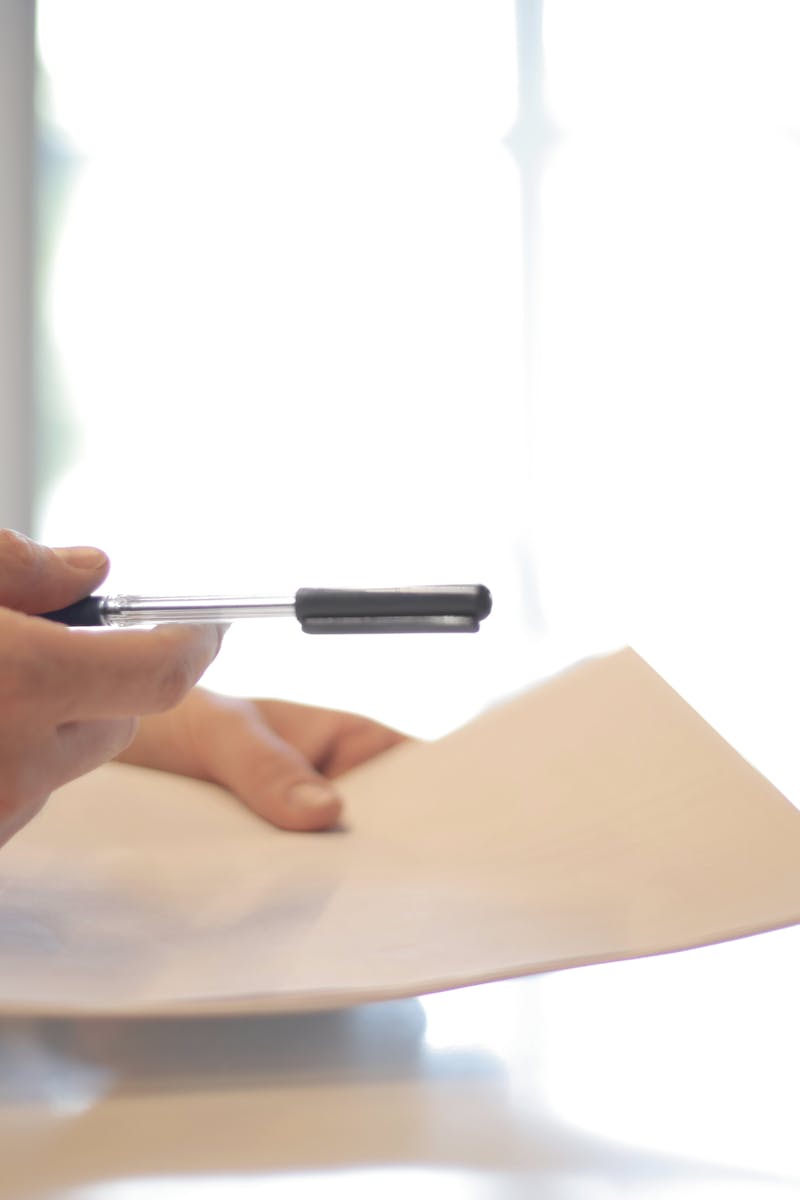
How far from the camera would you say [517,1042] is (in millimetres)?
235

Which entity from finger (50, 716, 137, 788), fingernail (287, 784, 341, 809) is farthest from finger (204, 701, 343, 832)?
finger (50, 716, 137, 788)

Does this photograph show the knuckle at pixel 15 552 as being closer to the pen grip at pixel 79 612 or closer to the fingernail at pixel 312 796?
the pen grip at pixel 79 612

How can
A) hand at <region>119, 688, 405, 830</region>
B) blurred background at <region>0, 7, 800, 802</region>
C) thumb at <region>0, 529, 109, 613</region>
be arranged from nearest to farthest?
thumb at <region>0, 529, 109, 613</region> < hand at <region>119, 688, 405, 830</region> < blurred background at <region>0, 7, 800, 802</region>

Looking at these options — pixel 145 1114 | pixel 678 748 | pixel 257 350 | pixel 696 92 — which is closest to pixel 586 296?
pixel 696 92

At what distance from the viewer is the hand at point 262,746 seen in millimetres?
389

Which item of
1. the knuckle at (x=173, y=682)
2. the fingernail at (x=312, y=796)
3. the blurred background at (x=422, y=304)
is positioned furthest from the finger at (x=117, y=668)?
the blurred background at (x=422, y=304)

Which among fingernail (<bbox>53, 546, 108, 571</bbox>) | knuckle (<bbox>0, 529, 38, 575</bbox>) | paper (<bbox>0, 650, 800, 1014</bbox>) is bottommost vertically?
paper (<bbox>0, 650, 800, 1014</bbox>)

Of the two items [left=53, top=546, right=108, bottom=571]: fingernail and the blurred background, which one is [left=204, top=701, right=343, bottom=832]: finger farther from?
the blurred background

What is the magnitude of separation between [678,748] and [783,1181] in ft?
0.50

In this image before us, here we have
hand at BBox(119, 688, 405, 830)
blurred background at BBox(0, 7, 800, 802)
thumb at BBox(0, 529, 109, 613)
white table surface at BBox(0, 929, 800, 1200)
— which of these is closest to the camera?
white table surface at BBox(0, 929, 800, 1200)

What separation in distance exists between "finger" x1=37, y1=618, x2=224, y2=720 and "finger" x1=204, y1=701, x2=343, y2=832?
0.38 feet

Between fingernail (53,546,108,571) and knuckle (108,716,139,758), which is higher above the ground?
fingernail (53,546,108,571)

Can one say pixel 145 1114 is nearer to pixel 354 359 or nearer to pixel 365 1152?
pixel 365 1152

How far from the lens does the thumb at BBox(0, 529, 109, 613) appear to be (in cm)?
28
